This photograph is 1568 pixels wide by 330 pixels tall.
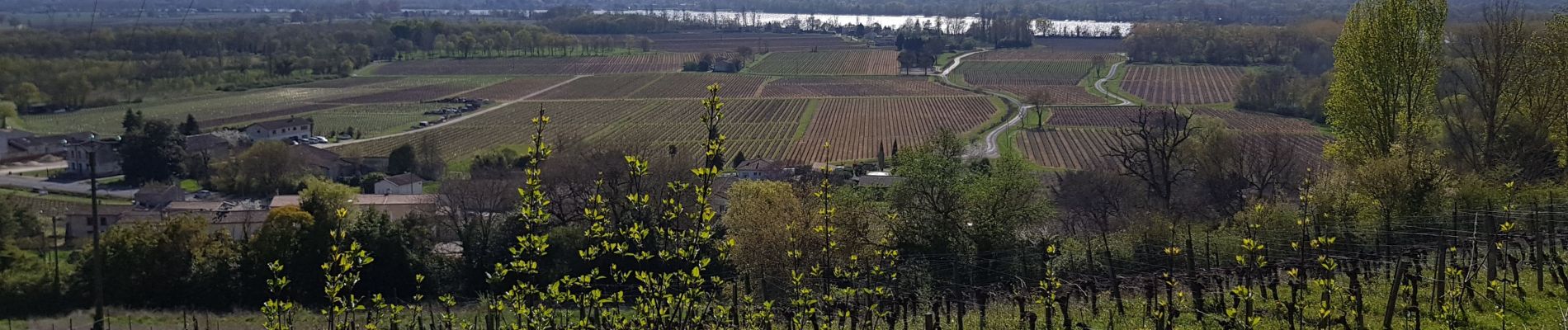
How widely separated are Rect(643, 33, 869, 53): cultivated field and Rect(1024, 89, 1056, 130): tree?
38.6 metres

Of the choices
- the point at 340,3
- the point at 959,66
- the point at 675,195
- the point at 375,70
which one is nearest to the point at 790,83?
the point at 959,66

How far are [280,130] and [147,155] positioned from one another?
8992mm

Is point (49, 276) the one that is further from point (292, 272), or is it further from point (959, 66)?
point (959, 66)

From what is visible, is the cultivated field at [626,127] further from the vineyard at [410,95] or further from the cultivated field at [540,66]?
the cultivated field at [540,66]

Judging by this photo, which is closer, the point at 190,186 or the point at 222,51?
the point at 190,186

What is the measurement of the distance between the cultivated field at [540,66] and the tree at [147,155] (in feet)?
135

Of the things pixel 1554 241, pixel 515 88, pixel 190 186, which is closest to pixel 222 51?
pixel 515 88

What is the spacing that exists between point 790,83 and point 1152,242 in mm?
53480

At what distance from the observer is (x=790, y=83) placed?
65875 millimetres

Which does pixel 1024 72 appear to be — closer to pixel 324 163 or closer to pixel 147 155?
pixel 324 163

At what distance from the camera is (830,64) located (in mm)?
79188

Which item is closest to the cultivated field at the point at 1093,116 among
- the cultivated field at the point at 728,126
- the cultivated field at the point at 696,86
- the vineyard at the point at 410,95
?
the cultivated field at the point at 728,126

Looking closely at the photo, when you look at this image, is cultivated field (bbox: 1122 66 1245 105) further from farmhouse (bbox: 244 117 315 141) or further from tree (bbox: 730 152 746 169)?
farmhouse (bbox: 244 117 315 141)

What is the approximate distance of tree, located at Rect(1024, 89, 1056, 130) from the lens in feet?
155
